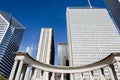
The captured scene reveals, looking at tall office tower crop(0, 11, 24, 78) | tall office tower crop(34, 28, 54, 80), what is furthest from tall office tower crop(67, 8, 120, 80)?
tall office tower crop(0, 11, 24, 78)

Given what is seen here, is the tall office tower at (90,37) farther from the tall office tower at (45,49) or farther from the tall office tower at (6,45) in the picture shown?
the tall office tower at (6,45)

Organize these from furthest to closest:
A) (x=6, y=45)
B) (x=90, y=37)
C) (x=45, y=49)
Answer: (x=45, y=49)
(x=6, y=45)
(x=90, y=37)

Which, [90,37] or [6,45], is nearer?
[90,37]

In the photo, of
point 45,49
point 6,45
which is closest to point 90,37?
point 45,49

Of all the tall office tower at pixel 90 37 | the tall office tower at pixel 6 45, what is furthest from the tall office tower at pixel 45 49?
the tall office tower at pixel 6 45

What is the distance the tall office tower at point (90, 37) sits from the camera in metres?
135

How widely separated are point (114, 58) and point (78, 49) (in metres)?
109

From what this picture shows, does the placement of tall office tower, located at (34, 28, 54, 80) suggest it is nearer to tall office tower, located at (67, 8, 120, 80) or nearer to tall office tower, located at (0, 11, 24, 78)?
tall office tower, located at (67, 8, 120, 80)

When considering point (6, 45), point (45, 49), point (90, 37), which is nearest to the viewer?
point (90, 37)

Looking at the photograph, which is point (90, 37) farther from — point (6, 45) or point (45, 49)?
point (6, 45)

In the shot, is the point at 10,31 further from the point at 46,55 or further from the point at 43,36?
the point at 46,55

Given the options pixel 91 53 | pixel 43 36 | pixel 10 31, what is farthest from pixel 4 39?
pixel 91 53

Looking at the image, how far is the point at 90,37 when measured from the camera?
150 meters

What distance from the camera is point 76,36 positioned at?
498ft
